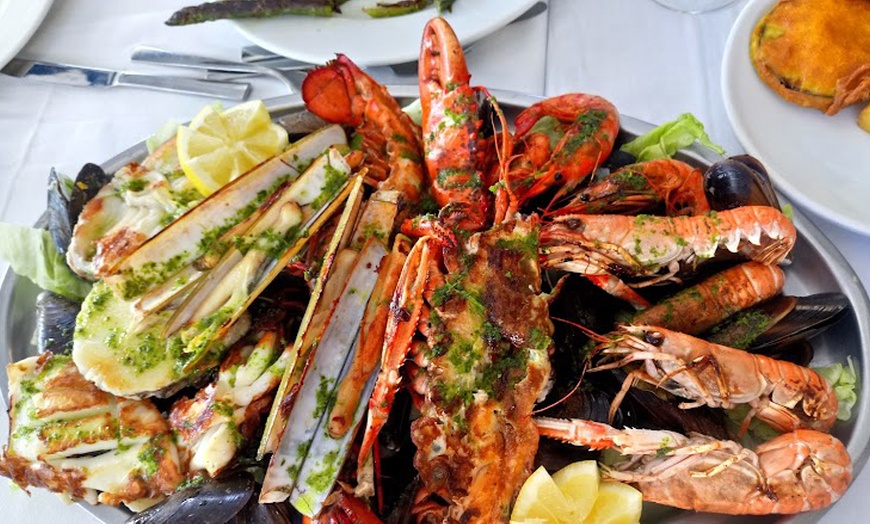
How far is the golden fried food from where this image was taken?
96.7 inches

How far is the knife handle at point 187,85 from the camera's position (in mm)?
2799

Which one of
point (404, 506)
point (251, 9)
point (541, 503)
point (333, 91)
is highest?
point (251, 9)

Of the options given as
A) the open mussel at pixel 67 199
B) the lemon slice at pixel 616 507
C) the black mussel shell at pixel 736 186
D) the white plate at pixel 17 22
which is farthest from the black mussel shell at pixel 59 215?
the black mussel shell at pixel 736 186

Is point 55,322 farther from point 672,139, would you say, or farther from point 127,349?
point 672,139

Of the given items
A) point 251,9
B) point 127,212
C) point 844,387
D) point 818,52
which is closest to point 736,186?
point 844,387

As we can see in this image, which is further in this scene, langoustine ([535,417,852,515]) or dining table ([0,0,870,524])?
dining table ([0,0,870,524])

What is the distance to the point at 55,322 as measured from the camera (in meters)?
2.03

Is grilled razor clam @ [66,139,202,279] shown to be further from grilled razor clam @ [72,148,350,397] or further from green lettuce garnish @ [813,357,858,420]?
green lettuce garnish @ [813,357,858,420]

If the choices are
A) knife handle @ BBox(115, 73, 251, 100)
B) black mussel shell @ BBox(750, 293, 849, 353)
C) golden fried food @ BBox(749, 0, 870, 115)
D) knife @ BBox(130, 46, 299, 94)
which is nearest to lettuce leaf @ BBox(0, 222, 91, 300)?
knife handle @ BBox(115, 73, 251, 100)

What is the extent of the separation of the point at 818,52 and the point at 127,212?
2.47m

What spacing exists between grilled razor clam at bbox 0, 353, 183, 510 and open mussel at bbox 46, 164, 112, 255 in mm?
550

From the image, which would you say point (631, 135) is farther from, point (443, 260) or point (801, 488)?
point (801, 488)

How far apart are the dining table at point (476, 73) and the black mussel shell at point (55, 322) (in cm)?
83

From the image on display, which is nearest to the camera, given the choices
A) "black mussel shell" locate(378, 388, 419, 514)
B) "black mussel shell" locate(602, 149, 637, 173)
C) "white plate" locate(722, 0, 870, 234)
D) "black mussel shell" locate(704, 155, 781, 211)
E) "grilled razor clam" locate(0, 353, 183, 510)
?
"grilled razor clam" locate(0, 353, 183, 510)
